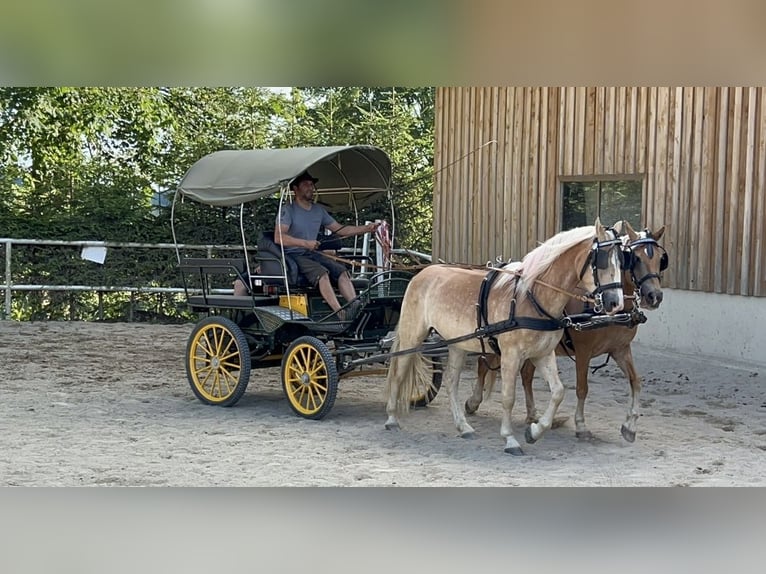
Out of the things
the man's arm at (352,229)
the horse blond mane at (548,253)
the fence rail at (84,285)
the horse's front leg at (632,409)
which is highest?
the man's arm at (352,229)

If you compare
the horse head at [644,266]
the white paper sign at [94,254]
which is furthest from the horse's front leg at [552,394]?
the white paper sign at [94,254]

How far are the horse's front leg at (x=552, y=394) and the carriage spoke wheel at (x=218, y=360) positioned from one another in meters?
2.72

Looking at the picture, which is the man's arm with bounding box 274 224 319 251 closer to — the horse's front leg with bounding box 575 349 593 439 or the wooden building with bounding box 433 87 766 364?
the wooden building with bounding box 433 87 766 364

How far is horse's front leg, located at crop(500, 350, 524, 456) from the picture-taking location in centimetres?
691

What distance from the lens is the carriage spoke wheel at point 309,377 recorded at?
788 centimetres

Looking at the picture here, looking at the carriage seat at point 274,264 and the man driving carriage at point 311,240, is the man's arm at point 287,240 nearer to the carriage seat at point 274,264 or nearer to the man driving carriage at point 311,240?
the man driving carriage at point 311,240

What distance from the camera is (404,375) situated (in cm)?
786

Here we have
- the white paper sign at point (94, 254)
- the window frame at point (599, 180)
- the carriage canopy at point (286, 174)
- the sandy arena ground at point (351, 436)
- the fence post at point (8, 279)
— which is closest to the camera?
the sandy arena ground at point (351, 436)

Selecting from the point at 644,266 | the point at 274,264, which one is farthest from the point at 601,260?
the point at 274,264

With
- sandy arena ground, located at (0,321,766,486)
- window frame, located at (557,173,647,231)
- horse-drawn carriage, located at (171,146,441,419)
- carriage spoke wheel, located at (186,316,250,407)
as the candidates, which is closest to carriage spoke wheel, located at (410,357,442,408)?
horse-drawn carriage, located at (171,146,441,419)

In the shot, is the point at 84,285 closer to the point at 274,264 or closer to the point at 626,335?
the point at 274,264
